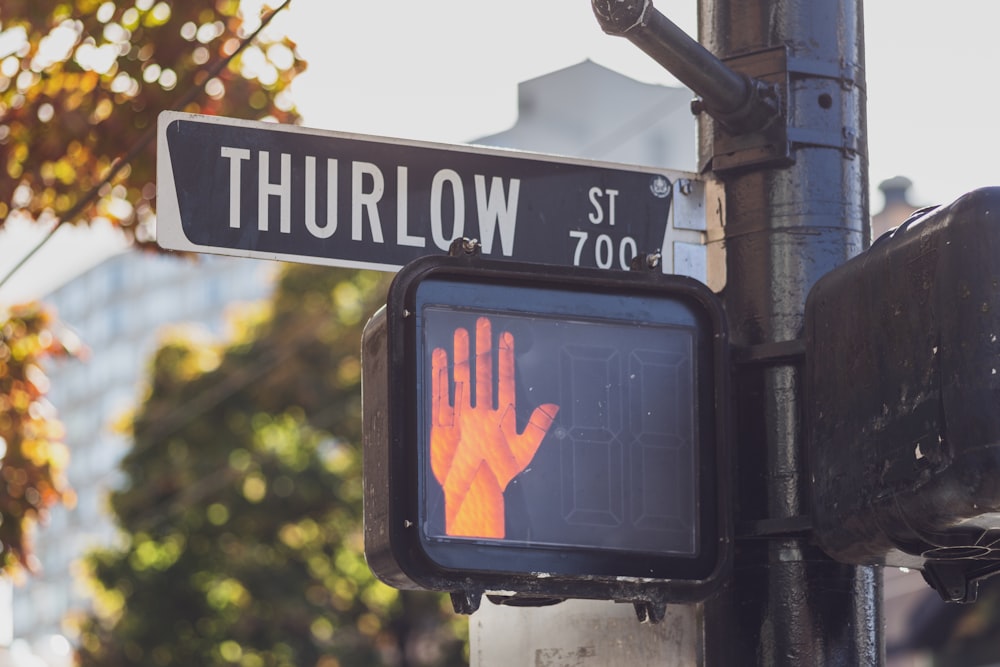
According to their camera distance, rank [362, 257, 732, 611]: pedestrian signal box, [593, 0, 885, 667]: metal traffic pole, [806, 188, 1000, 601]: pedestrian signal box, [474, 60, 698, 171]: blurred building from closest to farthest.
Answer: [806, 188, 1000, 601]: pedestrian signal box < [362, 257, 732, 611]: pedestrian signal box < [593, 0, 885, 667]: metal traffic pole < [474, 60, 698, 171]: blurred building

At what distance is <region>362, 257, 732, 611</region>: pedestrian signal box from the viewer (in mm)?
2900

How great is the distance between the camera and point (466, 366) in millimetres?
2971

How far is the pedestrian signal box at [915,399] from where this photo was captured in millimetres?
2639

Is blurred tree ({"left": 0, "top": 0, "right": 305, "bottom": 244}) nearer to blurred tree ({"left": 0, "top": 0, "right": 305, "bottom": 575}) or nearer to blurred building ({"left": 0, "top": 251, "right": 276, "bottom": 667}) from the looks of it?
blurred tree ({"left": 0, "top": 0, "right": 305, "bottom": 575})

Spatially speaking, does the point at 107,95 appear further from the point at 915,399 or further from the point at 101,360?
the point at 101,360

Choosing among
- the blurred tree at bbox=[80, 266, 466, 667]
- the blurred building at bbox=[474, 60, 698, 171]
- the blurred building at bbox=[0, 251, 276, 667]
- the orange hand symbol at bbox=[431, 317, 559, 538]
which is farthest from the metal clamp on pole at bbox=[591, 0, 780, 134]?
the blurred building at bbox=[0, 251, 276, 667]

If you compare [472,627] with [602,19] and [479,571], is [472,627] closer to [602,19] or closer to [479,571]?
[479,571]

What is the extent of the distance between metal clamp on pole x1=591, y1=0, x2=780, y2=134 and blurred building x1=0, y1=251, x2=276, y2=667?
102 m

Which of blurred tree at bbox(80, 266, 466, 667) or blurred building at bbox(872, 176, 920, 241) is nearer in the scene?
blurred tree at bbox(80, 266, 466, 667)

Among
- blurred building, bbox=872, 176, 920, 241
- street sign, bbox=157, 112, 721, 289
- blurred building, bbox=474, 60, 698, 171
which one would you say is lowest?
street sign, bbox=157, 112, 721, 289

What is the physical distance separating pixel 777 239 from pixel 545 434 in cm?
75

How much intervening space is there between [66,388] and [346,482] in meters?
94.4

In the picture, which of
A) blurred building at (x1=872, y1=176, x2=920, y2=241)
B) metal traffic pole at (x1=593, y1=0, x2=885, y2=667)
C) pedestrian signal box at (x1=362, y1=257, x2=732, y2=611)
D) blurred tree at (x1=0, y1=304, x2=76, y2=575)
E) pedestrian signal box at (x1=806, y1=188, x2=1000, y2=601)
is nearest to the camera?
pedestrian signal box at (x1=806, y1=188, x2=1000, y2=601)

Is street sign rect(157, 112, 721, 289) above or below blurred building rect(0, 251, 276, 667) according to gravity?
below
